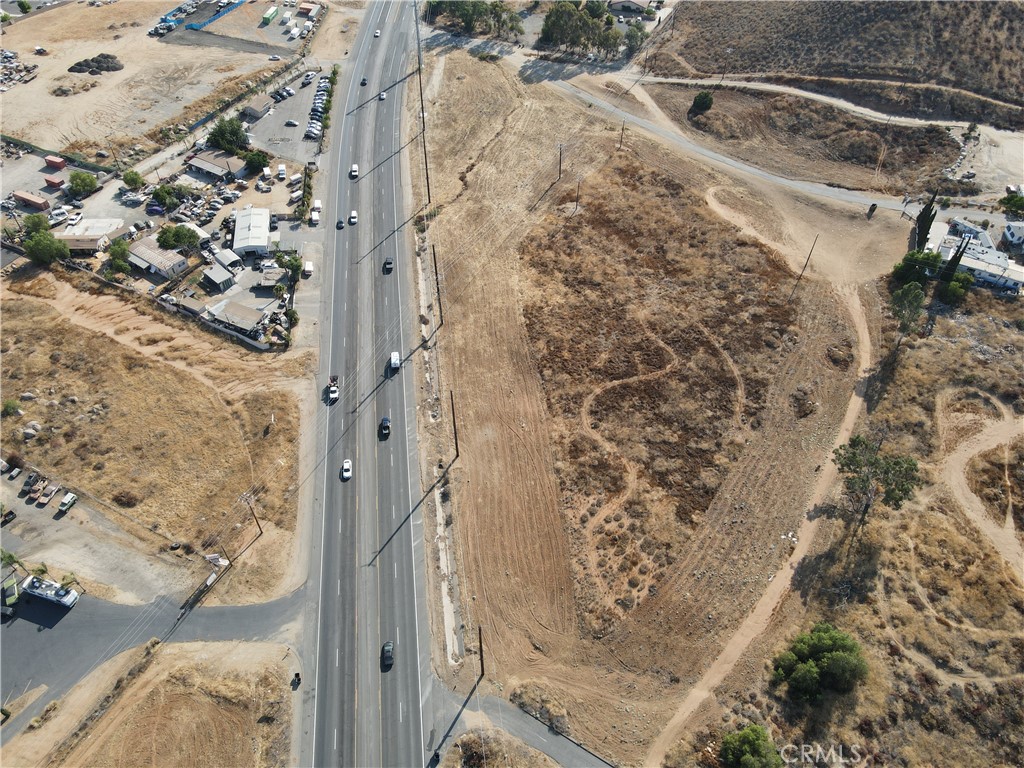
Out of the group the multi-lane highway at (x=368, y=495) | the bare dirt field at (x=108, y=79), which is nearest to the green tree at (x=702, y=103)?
the multi-lane highway at (x=368, y=495)

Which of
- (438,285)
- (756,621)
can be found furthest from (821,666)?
(438,285)

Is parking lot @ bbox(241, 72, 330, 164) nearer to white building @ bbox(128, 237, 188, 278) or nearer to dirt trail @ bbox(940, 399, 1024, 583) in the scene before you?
white building @ bbox(128, 237, 188, 278)

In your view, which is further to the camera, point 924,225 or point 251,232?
point 251,232

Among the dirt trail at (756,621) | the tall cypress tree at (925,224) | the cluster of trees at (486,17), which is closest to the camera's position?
the dirt trail at (756,621)

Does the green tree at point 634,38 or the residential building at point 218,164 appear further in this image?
the green tree at point 634,38

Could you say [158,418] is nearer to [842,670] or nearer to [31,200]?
[31,200]

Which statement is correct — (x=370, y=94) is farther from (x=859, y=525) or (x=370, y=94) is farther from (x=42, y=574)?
(x=859, y=525)

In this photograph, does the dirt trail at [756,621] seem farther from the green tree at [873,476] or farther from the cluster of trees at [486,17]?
the cluster of trees at [486,17]
